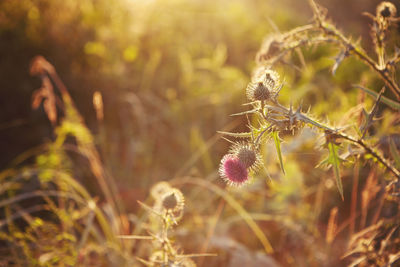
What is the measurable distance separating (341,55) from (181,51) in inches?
101

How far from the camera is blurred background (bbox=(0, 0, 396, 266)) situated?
93.3 inches

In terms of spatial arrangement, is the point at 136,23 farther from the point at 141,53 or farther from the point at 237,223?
the point at 237,223

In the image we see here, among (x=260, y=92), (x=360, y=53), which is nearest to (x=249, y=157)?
(x=260, y=92)

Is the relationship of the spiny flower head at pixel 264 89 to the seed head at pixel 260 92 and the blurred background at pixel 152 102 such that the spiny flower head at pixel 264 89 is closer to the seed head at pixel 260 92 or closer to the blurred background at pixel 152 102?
the seed head at pixel 260 92

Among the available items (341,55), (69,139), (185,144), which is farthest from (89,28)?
(341,55)

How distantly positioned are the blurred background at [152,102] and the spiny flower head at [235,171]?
1.25 metres

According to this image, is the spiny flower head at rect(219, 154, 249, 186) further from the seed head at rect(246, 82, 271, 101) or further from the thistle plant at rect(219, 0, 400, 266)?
the seed head at rect(246, 82, 271, 101)

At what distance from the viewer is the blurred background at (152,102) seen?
2.37 metres

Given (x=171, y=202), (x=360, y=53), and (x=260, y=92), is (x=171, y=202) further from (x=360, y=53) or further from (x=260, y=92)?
(x=360, y=53)

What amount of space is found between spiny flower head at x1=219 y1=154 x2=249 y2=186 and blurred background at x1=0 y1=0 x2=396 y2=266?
1248mm

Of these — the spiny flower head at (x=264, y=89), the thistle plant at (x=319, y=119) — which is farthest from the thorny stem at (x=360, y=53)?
the spiny flower head at (x=264, y=89)

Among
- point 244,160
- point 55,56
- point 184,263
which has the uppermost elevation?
point 55,56

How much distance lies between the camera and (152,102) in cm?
302

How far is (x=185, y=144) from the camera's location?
300cm
